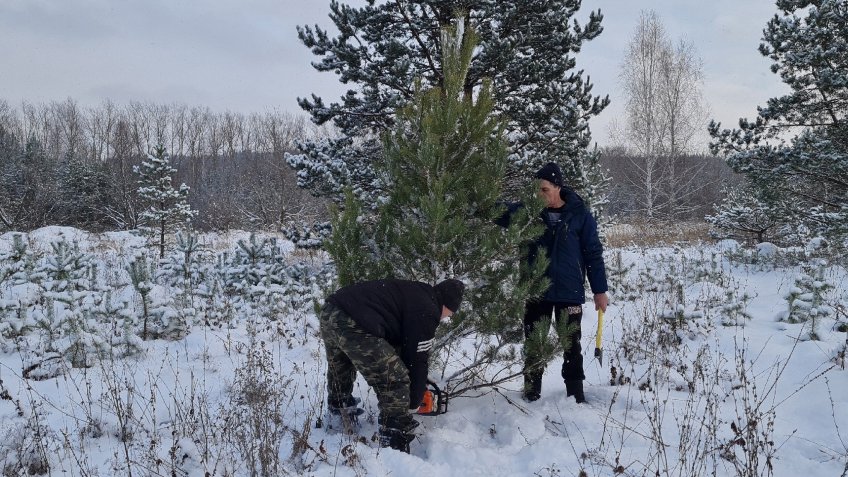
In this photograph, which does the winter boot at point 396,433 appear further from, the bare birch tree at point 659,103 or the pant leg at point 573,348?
the bare birch tree at point 659,103

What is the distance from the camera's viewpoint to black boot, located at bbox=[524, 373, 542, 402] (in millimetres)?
4043

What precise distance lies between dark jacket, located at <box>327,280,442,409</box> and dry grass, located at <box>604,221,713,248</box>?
13993 mm

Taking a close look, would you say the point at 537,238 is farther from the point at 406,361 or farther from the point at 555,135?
the point at 555,135

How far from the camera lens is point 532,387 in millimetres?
4062

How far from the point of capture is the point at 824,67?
7773 millimetres

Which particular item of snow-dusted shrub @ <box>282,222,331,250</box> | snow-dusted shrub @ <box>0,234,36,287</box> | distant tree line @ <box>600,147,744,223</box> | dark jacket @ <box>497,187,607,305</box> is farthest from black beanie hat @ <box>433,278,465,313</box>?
distant tree line @ <box>600,147,744,223</box>

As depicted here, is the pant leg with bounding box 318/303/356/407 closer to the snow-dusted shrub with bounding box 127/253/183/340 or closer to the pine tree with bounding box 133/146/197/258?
the snow-dusted shrub with bounding box 127/253/183/340

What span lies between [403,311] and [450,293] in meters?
0.34

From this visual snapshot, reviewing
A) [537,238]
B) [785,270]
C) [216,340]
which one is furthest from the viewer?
[785,270]

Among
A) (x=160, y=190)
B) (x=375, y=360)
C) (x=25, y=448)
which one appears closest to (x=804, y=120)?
(x=375, y=360)

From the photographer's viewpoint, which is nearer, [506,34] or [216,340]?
[216,340]

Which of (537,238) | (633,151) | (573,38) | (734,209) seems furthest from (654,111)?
(537,238)

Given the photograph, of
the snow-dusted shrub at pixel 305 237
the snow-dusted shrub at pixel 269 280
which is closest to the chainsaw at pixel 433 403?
the snow-dusted shrub at pixel 269 280

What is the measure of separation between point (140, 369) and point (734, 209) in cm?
1304
